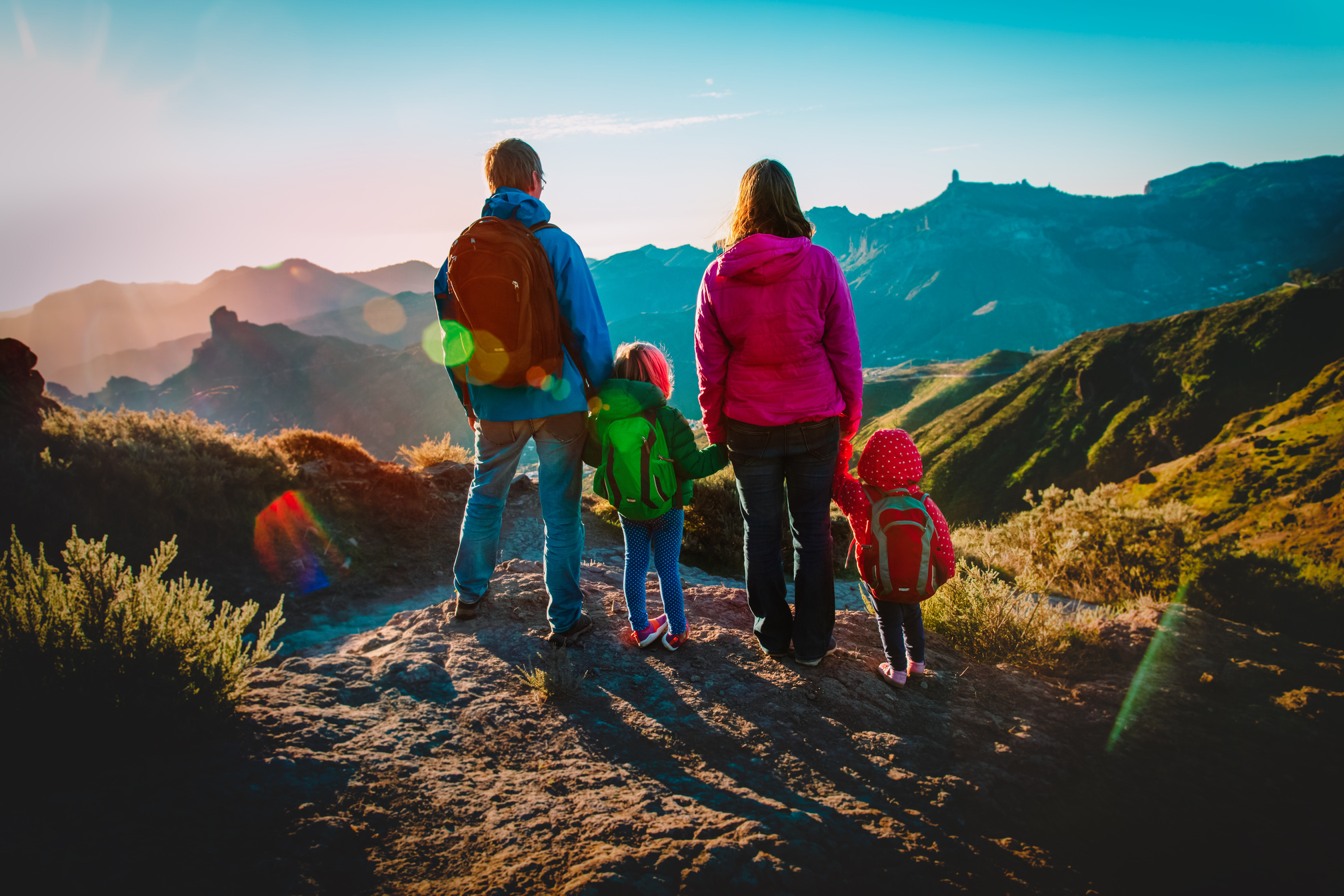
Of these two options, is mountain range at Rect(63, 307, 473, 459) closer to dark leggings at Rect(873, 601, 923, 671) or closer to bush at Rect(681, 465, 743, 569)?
bush at Rect(681, 465, 743, 569)

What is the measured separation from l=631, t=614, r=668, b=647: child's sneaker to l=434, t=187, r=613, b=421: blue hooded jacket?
130 centimetres

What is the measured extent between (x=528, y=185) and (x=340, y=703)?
2.73 m

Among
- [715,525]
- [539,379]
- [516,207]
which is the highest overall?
[516,207]

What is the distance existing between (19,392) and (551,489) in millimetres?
8378

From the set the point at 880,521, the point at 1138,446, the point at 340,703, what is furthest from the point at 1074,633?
the point at 1138,446

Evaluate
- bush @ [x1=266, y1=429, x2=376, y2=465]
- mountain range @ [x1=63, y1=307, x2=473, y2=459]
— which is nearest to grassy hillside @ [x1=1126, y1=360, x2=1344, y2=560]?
bush @ [x1=266, y1=429, x2=376, y2=465]

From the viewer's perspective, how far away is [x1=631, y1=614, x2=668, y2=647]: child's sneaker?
322 centimetres

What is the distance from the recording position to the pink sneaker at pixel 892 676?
2887 millimetres

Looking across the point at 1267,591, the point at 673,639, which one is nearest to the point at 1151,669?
the point at 673,639

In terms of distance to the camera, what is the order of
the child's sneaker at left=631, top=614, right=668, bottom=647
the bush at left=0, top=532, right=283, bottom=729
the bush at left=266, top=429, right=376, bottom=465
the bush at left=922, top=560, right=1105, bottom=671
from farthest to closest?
1. the bush at left=266, top=429, right=376, bottom=465
2. the bush at left=922, top=560, right=1105, bottom=671
3. the child's sneaker at left=631, top=614, right=668, bottom=647
4. the bush at left=0, top=532, right=283, bottom=729

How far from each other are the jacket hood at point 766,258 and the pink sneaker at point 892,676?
6.71 ft

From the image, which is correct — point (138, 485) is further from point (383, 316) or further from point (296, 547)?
point (383, 316)

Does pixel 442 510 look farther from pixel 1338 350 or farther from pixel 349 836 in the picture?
pixel 1338 350

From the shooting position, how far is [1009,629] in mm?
3500
